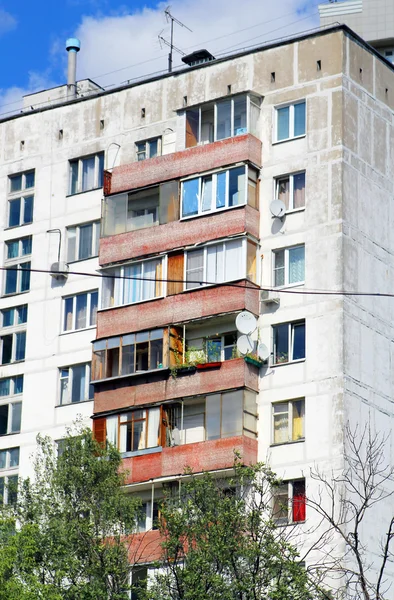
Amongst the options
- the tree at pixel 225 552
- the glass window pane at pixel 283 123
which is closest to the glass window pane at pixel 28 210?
the glass window pane at pixel 283 123

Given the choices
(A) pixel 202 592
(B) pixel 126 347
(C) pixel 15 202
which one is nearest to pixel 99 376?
(B) pixel 126 347

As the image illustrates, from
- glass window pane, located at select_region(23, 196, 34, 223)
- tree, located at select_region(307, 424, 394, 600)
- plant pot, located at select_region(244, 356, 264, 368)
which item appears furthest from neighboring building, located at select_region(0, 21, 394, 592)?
glass window pane, located at select_region(23, 196, 34, 223)

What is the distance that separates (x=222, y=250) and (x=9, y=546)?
44.9 feet

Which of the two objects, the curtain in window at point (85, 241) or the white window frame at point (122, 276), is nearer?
the white window frame at point (122, 276)

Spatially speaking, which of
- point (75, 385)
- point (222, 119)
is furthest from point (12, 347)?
point (222, 119)

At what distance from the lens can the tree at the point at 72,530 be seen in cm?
4638

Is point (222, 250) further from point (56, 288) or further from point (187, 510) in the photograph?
point (187, 510)

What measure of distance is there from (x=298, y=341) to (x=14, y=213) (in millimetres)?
15337

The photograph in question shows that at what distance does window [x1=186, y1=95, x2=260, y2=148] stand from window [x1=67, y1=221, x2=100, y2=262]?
5232mm

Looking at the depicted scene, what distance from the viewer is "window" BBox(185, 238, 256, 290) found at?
54.0 metres

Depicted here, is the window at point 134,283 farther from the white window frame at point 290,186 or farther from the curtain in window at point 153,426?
the white window frame at point 290,186

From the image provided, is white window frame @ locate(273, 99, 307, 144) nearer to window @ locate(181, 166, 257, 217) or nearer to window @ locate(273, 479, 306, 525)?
window @ locate(181, 166, 257, 217)

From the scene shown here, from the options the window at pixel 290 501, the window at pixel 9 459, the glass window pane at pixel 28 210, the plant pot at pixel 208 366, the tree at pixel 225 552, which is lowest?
the tree at pixel 225 552

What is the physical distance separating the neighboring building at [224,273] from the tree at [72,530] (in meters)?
3.85
